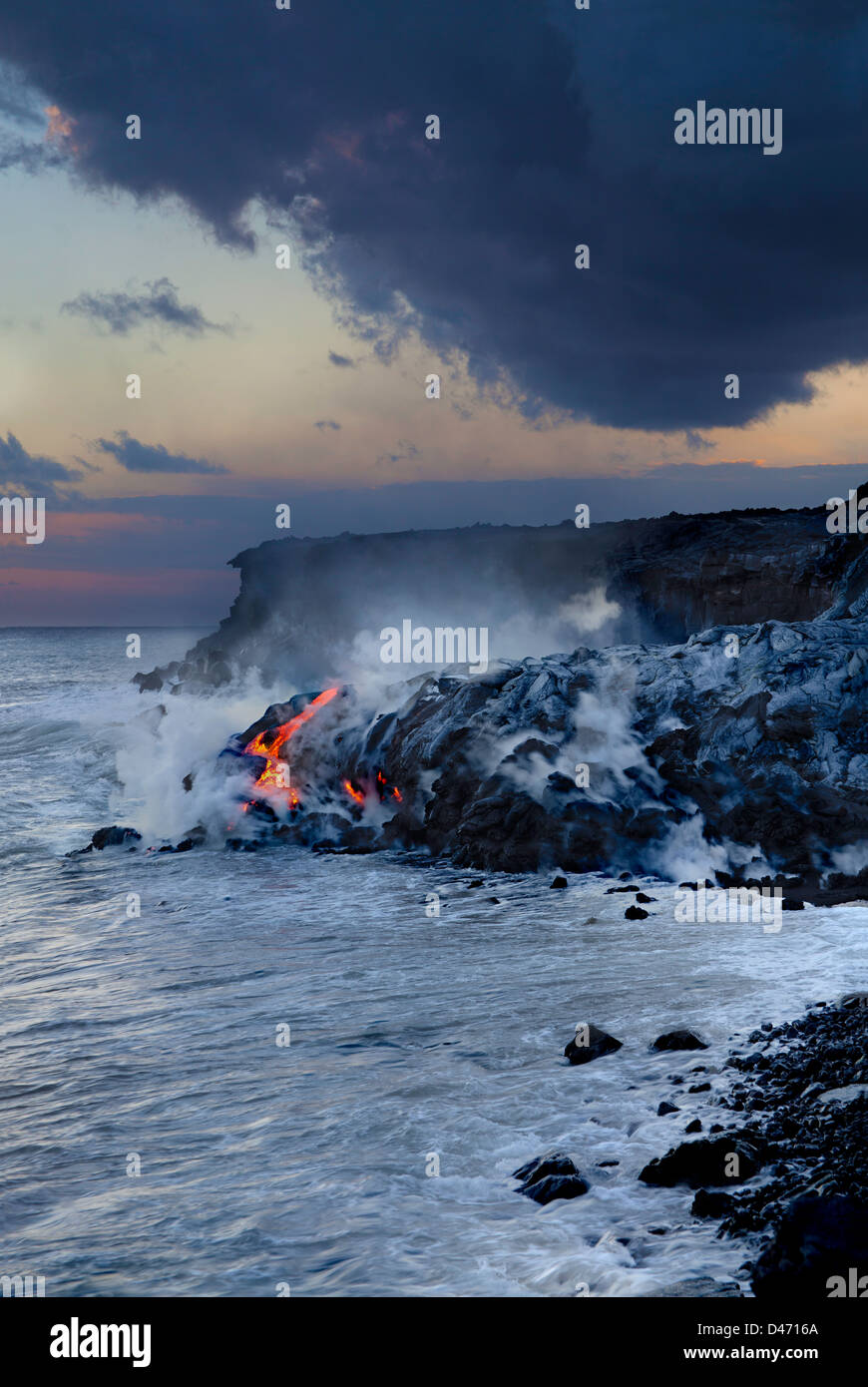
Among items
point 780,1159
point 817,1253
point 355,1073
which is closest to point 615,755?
point 355,1073

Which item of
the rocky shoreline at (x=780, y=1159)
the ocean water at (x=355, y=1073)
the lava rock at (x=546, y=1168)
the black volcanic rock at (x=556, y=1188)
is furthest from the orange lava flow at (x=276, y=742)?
the black volcanic rock at (x=556, y=1188)

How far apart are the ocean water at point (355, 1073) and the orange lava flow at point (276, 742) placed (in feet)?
17.3

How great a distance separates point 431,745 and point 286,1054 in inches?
483

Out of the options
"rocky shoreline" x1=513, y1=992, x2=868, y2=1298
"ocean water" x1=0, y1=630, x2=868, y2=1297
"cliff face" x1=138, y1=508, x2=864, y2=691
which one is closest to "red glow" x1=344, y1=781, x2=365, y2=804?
"ocean water" x1=0, y1=630, x2=868, y2=1297

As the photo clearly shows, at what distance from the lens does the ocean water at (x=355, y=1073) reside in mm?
6578

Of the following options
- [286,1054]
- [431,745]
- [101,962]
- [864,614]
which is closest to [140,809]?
[431,745]

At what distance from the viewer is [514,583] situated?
52156 millimetres

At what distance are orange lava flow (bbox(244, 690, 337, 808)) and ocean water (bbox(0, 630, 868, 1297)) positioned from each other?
5.26 m

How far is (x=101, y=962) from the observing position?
13688 mm

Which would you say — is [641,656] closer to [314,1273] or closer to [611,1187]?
[611,1187]

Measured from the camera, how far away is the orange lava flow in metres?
24.3

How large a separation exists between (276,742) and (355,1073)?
1622 centimetres

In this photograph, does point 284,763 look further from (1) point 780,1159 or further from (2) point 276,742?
(1) point 780,1159

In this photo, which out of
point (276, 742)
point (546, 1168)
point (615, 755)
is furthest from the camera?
point (276, 742)
